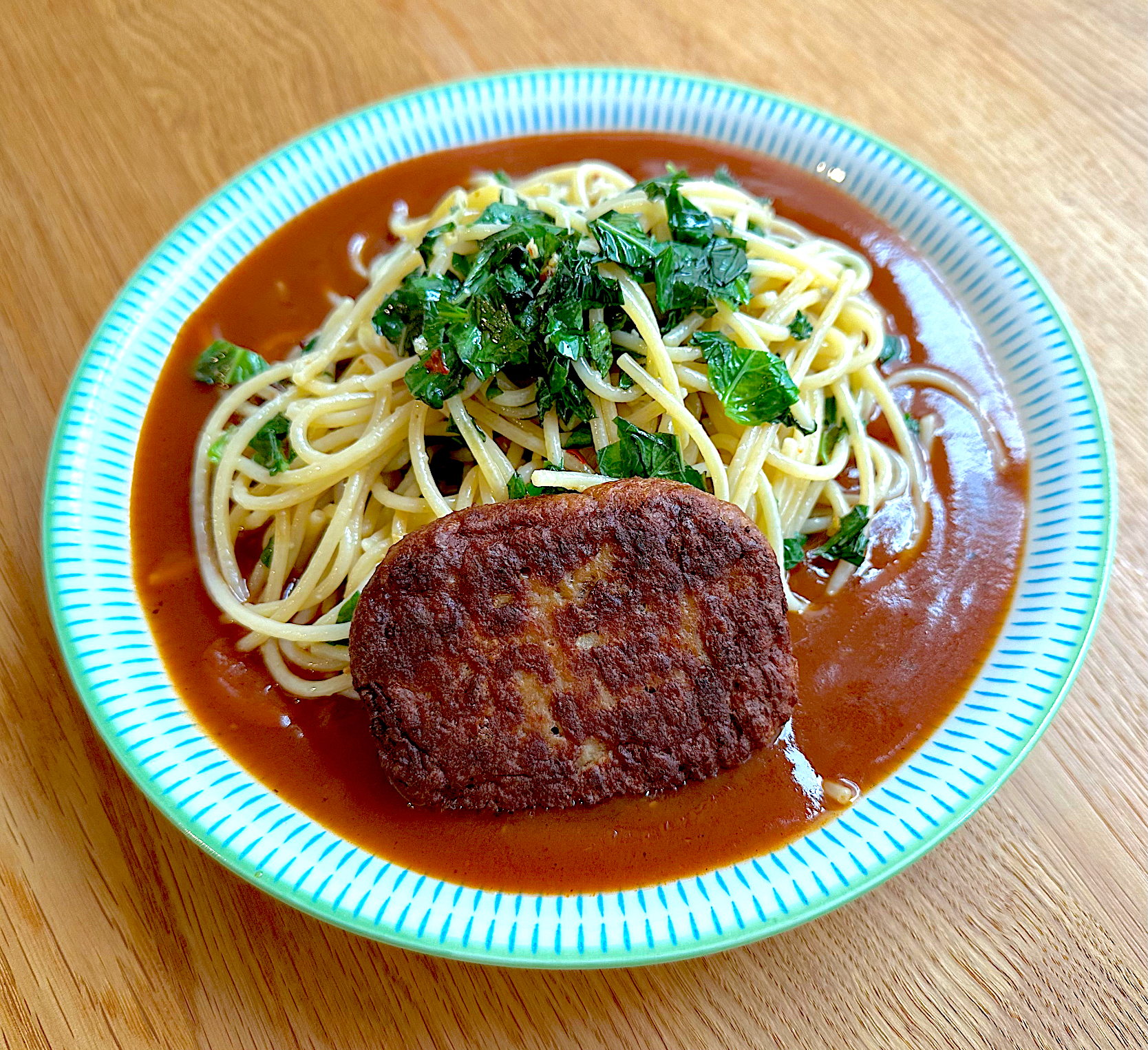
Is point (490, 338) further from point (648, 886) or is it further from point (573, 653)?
point (648, 886)

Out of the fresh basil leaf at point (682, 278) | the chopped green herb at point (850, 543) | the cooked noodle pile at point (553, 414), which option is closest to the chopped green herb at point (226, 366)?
the cooked noodle pile at point (553, 414)

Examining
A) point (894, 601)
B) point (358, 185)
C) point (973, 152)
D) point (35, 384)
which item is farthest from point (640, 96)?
point (35, 384)

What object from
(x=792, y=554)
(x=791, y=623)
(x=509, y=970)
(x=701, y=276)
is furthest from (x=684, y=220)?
(x=509, y=970)

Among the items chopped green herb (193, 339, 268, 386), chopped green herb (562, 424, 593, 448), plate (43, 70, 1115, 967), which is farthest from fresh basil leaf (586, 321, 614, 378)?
plate (43, 70, 1115, 967)

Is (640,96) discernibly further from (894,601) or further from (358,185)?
(894,601)

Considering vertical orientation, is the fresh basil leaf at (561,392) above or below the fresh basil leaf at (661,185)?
below

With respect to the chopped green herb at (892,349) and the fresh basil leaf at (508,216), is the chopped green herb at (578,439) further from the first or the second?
the chopped green herb at (892,349)
